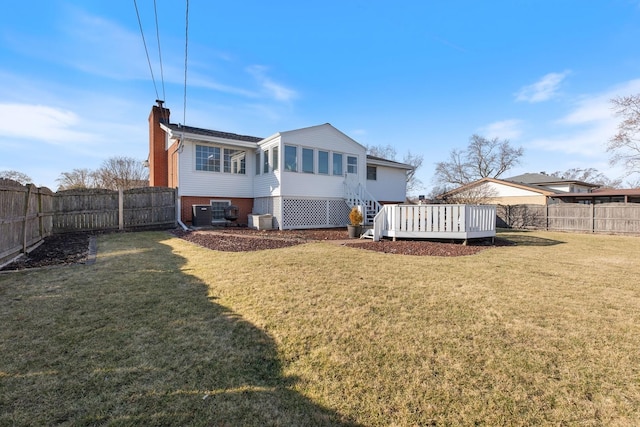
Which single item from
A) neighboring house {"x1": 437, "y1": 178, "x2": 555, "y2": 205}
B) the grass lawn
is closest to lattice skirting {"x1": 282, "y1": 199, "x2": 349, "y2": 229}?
the grass lawn

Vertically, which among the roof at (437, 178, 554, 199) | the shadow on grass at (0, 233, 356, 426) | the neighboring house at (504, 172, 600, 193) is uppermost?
the neighboring house at (504, 172, 600, 193)

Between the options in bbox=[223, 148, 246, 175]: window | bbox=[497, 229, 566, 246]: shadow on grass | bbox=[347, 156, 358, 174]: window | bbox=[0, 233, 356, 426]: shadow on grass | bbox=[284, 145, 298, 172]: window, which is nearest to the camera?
bbox=[0, 233, 356, 426]: shadow on grass

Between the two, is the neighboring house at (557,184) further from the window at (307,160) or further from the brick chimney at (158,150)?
the brick chimney at (158,150)

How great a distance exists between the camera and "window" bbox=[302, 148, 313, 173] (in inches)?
567

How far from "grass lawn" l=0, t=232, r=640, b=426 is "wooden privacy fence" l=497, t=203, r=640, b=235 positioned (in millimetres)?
15848

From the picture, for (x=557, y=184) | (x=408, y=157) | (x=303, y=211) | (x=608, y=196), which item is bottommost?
(x=303, y=211)

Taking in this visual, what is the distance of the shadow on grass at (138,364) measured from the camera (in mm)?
1965

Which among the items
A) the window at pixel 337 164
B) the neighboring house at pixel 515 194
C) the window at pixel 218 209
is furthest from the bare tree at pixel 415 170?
the window at pixel 218 209

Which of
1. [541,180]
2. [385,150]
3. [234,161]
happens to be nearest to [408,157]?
[385,150]

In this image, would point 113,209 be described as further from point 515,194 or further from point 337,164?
point 515,194

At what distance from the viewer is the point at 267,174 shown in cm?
1446

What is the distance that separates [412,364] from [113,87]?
1433cm

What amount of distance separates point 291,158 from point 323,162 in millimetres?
1975

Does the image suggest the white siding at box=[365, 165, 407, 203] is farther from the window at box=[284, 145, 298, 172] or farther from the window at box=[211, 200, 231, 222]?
the window at box=[211, 200, 231, 222]
